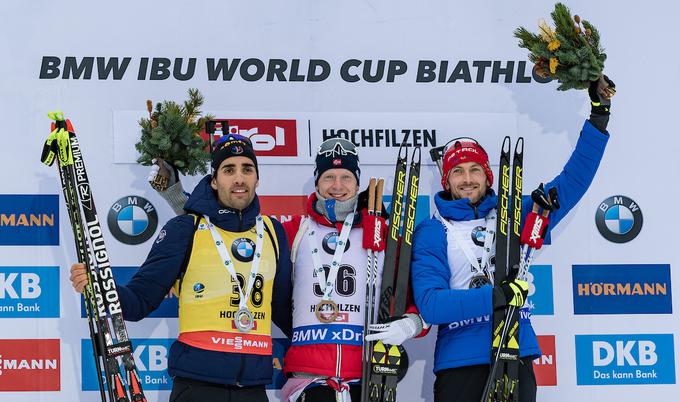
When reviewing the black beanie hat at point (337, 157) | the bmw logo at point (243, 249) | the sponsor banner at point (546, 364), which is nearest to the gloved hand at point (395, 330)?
the bmw logo at point (243, 249)

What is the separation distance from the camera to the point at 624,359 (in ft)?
16.7

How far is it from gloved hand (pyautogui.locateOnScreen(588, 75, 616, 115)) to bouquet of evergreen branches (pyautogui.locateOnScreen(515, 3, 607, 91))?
43 mm

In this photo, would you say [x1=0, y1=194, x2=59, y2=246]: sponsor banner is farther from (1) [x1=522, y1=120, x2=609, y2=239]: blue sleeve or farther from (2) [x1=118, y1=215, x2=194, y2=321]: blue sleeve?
(1) [x1=522, y1=120, x2=609, y2=239]: blue sleeve

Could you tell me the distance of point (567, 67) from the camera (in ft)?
13.4

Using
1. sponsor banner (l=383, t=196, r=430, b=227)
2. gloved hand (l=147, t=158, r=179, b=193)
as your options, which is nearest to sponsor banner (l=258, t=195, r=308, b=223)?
sponsor banner (l=383, t=196, r=430, b=227)

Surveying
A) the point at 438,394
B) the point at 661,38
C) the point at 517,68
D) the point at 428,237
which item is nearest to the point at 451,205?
the point at 428,237

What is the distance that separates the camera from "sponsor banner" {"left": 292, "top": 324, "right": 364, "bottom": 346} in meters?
4.02

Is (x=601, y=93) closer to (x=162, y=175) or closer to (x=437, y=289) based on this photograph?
(x=437, y=289)

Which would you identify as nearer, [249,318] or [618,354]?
[249,318]

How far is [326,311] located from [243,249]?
0.48m

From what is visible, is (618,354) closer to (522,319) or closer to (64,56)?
(522,319)

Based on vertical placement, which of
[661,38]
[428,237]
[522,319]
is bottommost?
[522,319]

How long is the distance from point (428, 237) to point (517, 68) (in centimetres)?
156

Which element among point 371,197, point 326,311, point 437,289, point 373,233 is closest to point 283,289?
point 326,311
